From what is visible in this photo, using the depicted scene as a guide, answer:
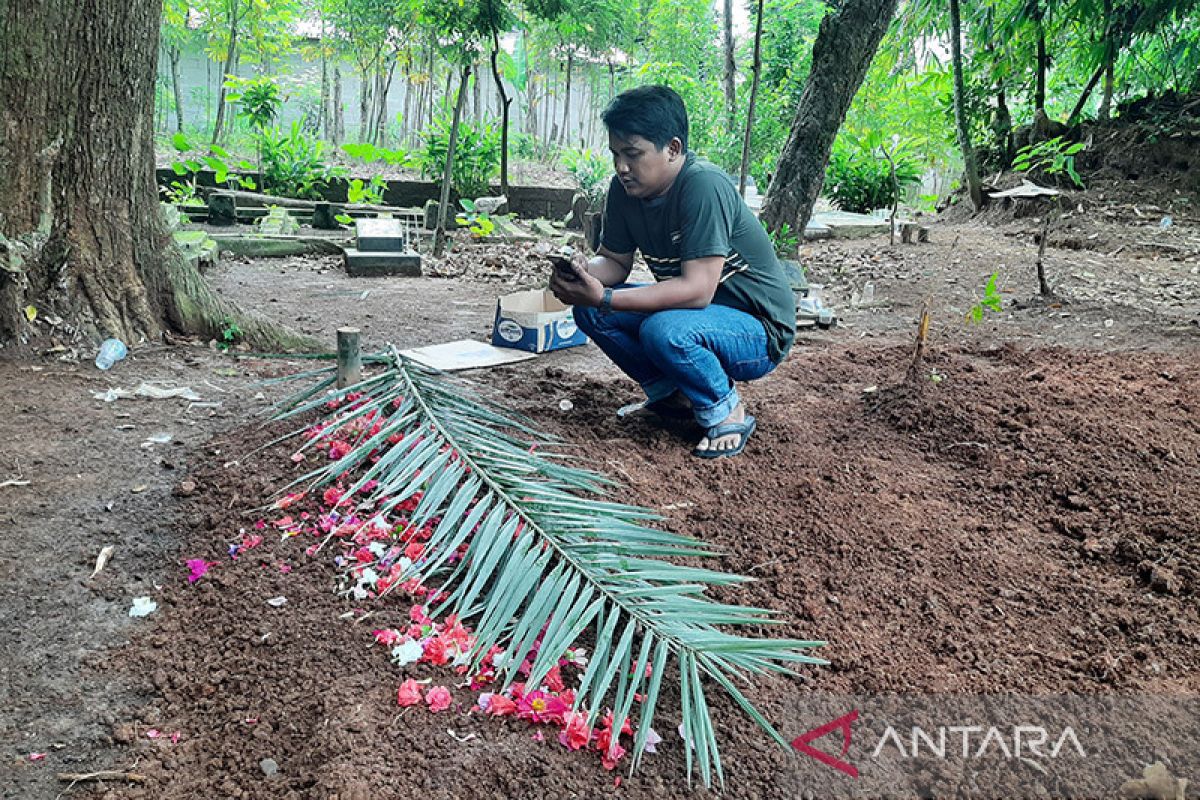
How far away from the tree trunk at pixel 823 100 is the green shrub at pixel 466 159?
4.25 m

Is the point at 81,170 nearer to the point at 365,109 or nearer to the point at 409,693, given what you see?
the point at 409,693

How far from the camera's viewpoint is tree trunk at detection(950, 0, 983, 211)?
7.34 metres

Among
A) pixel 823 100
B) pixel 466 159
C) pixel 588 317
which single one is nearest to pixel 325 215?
pixel 466 159

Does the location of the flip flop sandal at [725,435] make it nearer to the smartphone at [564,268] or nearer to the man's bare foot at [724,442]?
the man's bare foot at [724,442]

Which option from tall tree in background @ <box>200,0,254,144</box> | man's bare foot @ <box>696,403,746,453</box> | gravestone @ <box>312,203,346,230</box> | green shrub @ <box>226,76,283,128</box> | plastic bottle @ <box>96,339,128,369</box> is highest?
tall tree in background @ <box>200,0,254,144</box>

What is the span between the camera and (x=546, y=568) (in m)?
1.45

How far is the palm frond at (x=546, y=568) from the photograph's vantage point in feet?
3.87

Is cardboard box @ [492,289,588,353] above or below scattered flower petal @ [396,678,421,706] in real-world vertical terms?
above

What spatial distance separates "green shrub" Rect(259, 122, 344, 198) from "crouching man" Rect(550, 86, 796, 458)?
690 centimetres

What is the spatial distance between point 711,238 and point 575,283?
1.34ft

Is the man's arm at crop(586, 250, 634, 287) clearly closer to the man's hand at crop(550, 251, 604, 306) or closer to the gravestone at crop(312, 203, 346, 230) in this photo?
the man's hand at crop(550, 251, 604, 306)

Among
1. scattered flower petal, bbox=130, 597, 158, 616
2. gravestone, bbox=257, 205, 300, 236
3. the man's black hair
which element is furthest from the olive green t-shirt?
gravestone, bbox=257, 205, 300, 236

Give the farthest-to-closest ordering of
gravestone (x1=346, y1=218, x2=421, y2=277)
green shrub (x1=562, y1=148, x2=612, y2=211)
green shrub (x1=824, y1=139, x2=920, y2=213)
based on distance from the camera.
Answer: green shrub (x1=562, y1=148, x2=612, y2=211) → green shrub (x1=824, y1=139, x2=920, y2=213) → gravestone (x1=346, y1=218, x2=421, y2=277)

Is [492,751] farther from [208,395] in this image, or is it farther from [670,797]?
[208,395]
